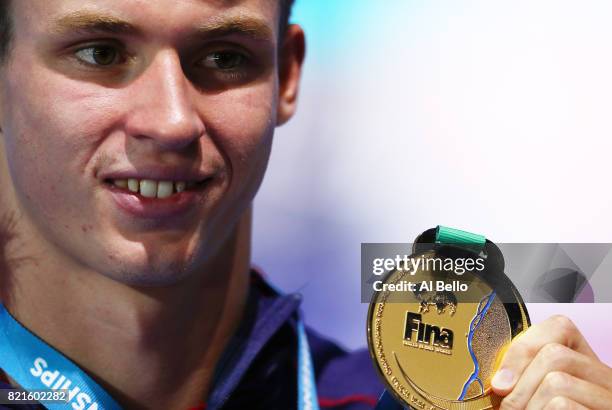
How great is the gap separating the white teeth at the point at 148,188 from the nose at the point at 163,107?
89 millimetres

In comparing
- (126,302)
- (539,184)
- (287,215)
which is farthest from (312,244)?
(126,302)

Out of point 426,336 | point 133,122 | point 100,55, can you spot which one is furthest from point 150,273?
point 426,336

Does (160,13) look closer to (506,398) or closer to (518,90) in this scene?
(506,398)

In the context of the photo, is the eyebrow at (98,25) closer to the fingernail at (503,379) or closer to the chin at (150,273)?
the chin at (150,273)

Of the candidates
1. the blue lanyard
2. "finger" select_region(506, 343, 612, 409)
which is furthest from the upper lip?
"finger" select_region(506, 343, 612, 409)

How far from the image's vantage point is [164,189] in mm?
1562

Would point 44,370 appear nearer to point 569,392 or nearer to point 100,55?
point 100,55

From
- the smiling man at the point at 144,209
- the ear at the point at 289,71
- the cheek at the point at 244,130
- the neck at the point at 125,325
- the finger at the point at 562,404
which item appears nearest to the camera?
the finger at the point at 562,404

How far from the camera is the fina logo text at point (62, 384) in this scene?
1687 millimetres

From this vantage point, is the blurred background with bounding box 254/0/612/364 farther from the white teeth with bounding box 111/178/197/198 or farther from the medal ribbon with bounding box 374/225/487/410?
the white teeth with bounding box 111/178/197/198

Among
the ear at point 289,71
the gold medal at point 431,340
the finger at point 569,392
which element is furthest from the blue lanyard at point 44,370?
the finger at point 569,392

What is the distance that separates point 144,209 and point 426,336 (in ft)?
1.86

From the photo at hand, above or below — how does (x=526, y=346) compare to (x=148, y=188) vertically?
below

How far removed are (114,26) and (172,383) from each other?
2.55 ft
